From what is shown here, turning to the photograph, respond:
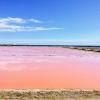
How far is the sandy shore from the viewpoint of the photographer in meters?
8.02

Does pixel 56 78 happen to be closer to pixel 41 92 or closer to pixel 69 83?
pixel 69 83

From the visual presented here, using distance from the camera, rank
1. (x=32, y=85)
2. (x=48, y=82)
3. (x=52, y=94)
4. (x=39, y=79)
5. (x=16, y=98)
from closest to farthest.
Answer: (x=16, y=98), (x=52, y=94), (x=32, y=85), (x=48, y=82), (x=39, y=79)

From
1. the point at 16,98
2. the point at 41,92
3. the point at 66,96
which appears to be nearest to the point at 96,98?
the point at 66,96

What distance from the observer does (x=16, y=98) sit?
791cm

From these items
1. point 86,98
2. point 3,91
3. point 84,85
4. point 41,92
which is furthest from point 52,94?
point 84,85

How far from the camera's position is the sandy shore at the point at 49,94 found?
802cm

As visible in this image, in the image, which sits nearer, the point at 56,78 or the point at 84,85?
the point at 84,85

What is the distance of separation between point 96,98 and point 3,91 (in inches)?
122

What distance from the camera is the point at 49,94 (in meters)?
8.43

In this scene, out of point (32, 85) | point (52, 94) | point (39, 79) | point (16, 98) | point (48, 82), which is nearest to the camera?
point (16, 98)

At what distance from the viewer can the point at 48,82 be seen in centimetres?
1119

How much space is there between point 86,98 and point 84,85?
2626mm

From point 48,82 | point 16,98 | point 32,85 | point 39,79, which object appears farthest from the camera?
point 39,79

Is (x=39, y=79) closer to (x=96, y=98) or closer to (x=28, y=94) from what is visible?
(x=28, y=94)
